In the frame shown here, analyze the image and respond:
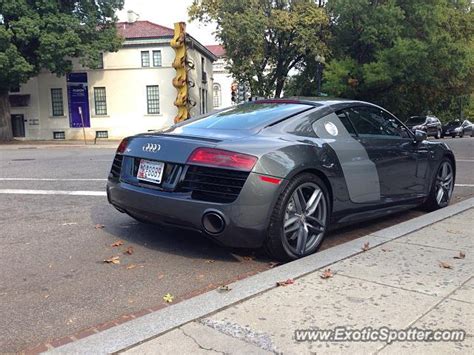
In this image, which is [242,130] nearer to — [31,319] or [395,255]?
[395,255]

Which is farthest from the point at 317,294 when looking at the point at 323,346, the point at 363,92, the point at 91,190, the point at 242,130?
the point at 363,92

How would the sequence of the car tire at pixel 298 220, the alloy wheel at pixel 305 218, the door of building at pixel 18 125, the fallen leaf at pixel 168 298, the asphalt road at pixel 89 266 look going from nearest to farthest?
the asphalt road at pixel 89 266 < the fallen leaf at pixel 168 298 < the car tire at pixel 298 220 < the alloy wheel at pixel 305 218 < the door of building at pixel 18 125

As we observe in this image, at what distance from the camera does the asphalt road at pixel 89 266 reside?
3340 millimetres

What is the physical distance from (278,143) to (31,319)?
7.86ft

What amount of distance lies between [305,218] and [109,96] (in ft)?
118

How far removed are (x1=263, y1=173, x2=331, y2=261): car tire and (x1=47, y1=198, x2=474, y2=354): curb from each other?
20 centimetres

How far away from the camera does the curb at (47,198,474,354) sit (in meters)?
2.76

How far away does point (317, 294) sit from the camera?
345 cm

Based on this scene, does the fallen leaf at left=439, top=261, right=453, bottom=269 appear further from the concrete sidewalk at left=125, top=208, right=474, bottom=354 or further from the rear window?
the rear window

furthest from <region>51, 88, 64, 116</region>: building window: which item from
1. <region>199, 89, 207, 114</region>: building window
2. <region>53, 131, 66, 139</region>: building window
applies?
<region>199, 89, 207, 114</region>: building window

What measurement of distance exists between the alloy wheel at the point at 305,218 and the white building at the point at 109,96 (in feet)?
110

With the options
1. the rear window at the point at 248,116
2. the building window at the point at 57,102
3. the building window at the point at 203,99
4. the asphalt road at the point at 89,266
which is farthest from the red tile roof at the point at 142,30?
the rear window at the point at 248,116

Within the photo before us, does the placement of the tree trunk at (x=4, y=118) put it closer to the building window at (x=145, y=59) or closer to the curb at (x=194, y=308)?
the building window at (x=145, y=59)

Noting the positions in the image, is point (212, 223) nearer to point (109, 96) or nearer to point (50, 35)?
point (50, 35)
